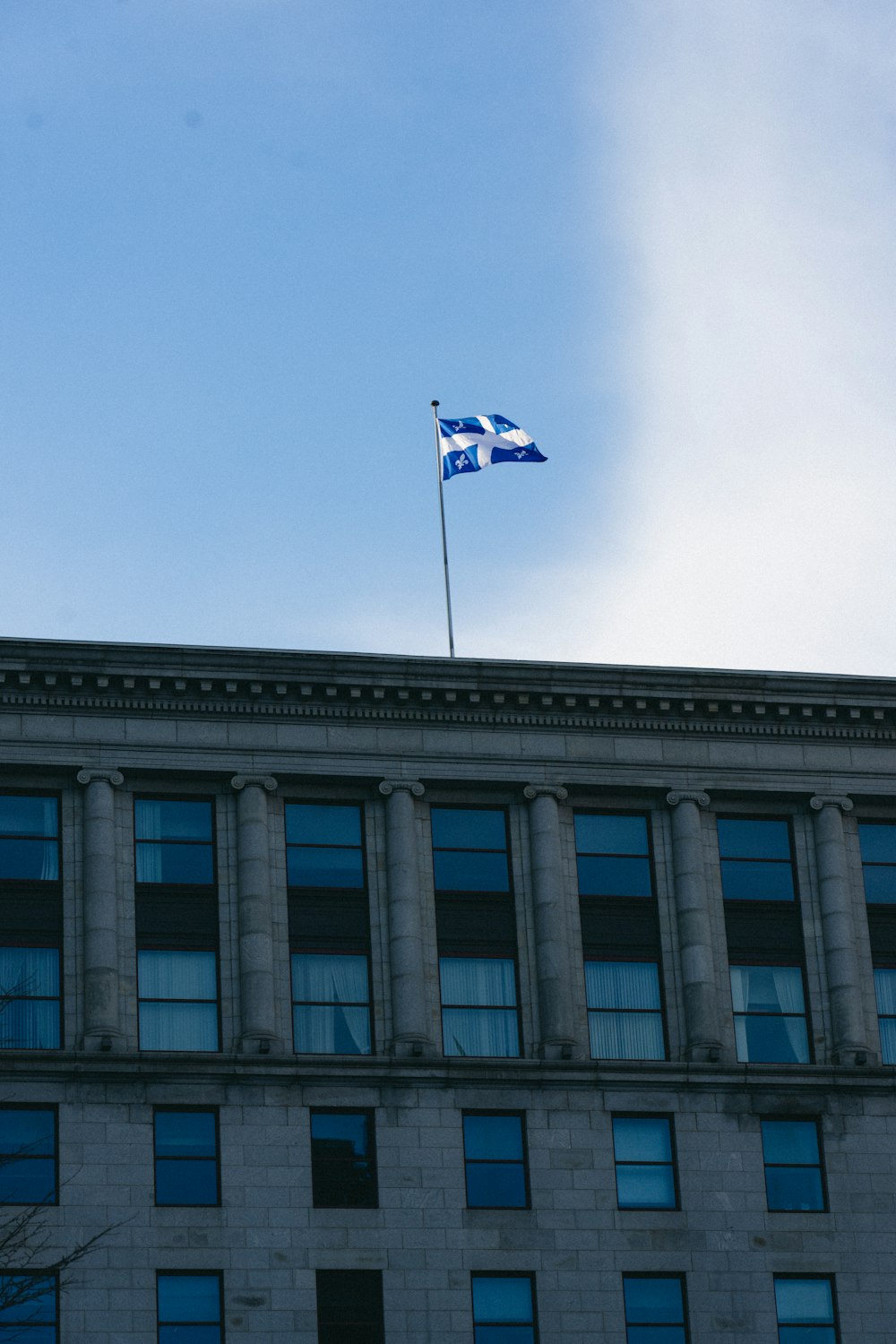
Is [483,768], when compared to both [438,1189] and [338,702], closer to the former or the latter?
[338,702]

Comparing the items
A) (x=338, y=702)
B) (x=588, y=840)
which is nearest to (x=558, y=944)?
(x=588, y=840)

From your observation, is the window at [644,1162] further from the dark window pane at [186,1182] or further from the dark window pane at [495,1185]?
the dark window pane at [186,1182]

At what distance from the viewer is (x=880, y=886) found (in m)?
64.7

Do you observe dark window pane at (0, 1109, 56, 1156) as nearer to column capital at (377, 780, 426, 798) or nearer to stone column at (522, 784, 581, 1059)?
column capital at (377, 780, 426, 798)

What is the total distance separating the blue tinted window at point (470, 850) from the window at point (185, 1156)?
24.4 feet

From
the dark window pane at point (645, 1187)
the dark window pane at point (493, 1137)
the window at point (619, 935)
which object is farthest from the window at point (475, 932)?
the dark window pane at point (645, 1187)

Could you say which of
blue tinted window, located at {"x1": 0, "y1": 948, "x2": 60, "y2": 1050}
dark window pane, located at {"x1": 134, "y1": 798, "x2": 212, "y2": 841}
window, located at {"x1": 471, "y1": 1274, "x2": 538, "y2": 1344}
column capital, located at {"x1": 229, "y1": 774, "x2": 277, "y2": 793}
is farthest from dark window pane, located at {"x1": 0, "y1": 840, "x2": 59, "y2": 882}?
window, located at {"x1": 471, "y1": 1274, "x2": 538, "y2": 1344}

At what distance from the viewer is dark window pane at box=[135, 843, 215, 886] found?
61000mm

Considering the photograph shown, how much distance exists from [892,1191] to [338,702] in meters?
15.4

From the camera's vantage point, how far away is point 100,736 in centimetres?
6153

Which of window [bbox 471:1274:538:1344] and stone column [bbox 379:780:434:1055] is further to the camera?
stone column [bbox 379:780:434:1055]

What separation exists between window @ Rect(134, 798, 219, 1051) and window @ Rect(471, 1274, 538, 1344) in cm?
728

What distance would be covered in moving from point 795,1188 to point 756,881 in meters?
6.92

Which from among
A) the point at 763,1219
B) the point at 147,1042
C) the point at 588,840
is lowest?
the point at 763,1219
